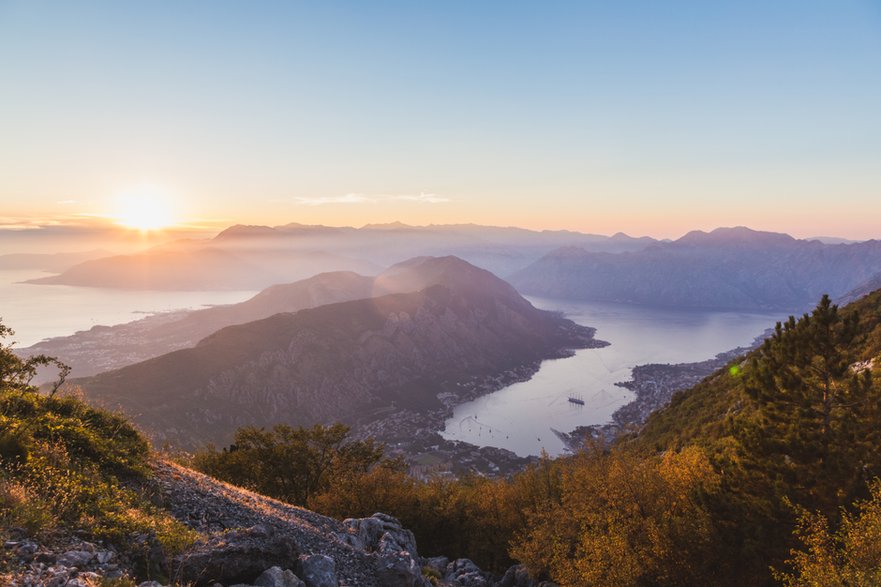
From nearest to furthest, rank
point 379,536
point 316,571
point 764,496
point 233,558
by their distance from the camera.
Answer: point 233,558
point 316,571
point 764,496
point 379,536

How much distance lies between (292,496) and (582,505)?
27638mm

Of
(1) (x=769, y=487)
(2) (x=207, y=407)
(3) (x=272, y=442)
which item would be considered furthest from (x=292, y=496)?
(2) (x=207, y=407)

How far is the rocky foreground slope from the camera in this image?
9.40 metres

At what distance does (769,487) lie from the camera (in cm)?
2230

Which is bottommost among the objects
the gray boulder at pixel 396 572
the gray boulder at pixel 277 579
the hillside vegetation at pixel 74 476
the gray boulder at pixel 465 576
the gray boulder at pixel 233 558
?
the gray boulder at pixel 465 576

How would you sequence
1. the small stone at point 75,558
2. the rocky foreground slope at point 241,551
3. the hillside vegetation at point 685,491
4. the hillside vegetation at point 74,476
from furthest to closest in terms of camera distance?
the hillside vegetation at point 685,491
the hillside vegetation at point 74,476
the small stone at point 75,558
the rocky foreground slope at point 241,551

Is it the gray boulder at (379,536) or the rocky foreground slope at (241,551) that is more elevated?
the rocky foreground slope at (241,551)

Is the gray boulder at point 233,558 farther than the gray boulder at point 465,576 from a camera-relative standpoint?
No

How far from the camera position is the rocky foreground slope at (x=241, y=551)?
30.8 feet

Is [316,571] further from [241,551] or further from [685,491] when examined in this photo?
[685,491]

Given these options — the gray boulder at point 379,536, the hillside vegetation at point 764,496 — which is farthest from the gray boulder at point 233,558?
the hillside vegetation at point 764,496

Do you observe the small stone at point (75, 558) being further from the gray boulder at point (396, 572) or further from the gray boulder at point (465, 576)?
the gray boulder at point (465, 576)

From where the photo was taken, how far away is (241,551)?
40.7 feet

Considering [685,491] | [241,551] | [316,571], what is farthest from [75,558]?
[685,491]
